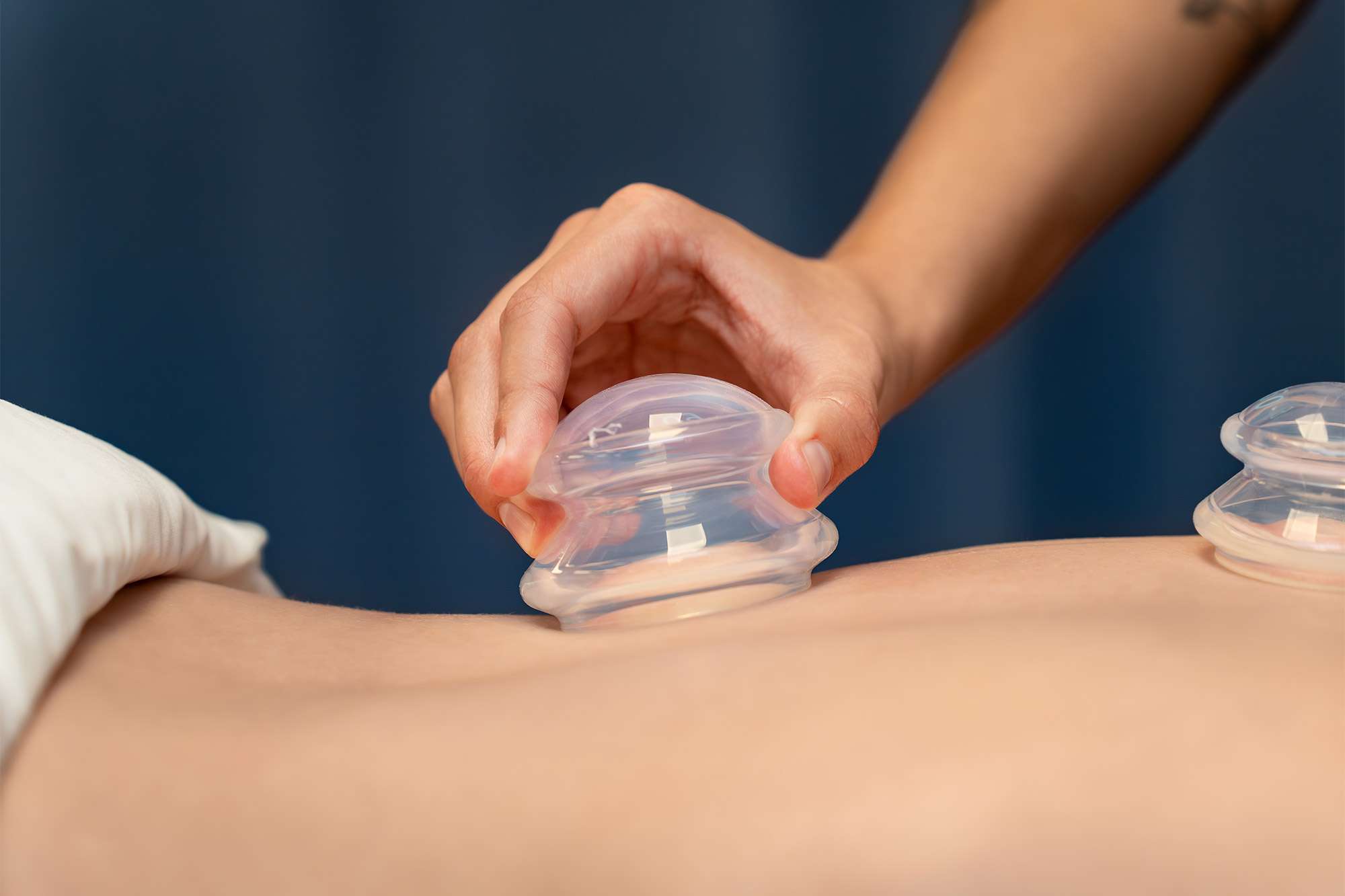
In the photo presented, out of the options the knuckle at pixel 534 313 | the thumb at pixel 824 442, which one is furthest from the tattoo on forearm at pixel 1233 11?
the knuckle at pixel 534 313

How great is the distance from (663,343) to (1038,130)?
33 cm

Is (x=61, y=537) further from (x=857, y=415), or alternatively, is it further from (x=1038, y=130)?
(x=1038, y=130)

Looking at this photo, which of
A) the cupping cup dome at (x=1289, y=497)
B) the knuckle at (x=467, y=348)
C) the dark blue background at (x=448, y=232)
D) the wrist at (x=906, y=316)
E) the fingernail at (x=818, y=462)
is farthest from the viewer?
the dark blue background at (x=448, y=232)

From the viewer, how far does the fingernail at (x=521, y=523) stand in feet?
1.76

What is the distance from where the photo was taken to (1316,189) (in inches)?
53.9

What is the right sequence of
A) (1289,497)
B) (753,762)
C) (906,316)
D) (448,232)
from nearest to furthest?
(753,762)
(1289,497)
(906,316)
(448,232)

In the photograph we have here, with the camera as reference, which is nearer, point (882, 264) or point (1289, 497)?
point (1289, 497)

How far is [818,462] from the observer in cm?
50

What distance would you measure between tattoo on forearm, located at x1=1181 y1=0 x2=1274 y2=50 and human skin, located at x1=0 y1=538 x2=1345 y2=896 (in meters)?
0.59

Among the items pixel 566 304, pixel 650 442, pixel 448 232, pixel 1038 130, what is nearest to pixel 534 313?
pixel 566 304

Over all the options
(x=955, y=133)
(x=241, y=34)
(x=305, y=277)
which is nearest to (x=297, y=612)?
(x=955, y=133)

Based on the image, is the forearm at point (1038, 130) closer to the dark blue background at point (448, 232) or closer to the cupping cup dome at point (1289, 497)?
the cupping cup dome at point (1289, 497)

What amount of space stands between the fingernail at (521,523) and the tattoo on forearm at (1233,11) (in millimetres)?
634

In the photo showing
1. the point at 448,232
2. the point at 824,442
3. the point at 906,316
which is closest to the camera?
the point at 824,442
